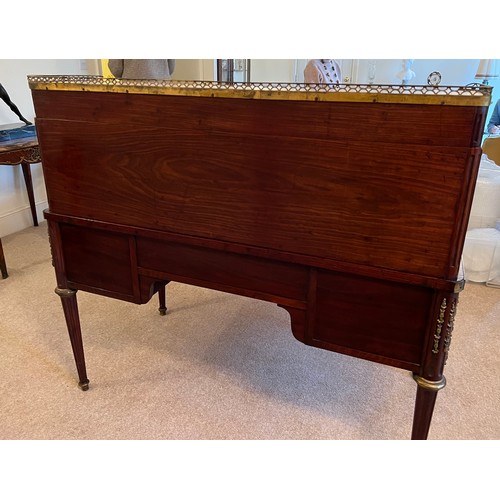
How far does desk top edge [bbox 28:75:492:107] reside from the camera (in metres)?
0.84

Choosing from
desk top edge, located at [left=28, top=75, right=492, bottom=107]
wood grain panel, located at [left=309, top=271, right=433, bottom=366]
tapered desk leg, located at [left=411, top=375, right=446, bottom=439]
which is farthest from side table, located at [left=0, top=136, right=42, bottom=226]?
tapered desk leg, located at [left=411, top=375, right=446, bottom=439]

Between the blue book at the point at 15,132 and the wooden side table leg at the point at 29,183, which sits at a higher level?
the blue book at the point at 15,132

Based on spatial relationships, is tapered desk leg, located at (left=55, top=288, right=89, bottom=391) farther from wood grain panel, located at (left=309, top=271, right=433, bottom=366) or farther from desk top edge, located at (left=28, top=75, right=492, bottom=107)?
wood grain panel, located at (left=309, top=271, right=433, bottom=366)

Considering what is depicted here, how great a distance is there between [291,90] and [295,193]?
0.72 feet

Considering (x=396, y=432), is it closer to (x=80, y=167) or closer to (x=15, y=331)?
(x=80, y=167)

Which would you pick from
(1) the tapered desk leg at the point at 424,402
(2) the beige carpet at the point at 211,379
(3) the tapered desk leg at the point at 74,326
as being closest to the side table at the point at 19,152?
(2) the beige carpet at the point at 211,379

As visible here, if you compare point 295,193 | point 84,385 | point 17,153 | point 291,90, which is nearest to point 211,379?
point 84,385

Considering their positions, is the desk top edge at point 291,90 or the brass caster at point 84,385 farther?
the brass caster at point 84,385

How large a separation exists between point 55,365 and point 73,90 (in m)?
1.07

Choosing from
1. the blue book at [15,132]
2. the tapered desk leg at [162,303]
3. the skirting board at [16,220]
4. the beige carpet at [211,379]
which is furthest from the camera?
the skirting board at [16,220]

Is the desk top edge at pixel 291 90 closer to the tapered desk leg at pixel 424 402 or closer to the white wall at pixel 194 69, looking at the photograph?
the tapered desk leg at pixel 424 402

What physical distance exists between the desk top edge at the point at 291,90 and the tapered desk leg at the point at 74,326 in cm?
65

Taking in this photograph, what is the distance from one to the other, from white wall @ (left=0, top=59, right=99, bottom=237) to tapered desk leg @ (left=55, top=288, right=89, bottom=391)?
6.16ft

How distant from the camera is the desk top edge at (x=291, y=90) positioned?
2.76 ft
